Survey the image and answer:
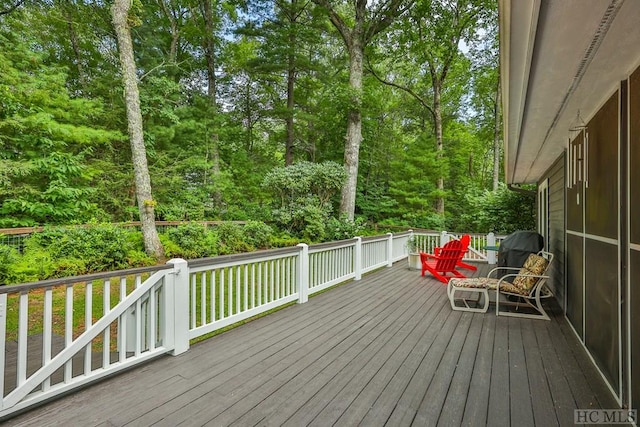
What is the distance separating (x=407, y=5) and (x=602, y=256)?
420 inches

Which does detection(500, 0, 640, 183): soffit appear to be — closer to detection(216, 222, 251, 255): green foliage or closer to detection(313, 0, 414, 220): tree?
detection(313, 0, 414, 220): tree

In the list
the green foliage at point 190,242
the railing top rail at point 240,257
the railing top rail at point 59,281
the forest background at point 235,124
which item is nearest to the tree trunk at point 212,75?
the forest background at point 235,124

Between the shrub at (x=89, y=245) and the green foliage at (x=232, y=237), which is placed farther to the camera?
the green foliage at (x=232, y=237)

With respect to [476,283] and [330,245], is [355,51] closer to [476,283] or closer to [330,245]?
[330,245]

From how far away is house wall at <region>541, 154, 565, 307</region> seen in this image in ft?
14.6

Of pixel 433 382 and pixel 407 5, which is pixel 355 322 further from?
pixel 407 5

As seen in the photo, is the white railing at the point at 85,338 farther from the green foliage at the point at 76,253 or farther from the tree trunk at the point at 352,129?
the tree trunk at the point at 352,129

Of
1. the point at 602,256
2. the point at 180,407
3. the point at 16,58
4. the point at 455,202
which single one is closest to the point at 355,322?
the point at 180,407

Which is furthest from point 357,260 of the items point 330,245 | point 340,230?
point 340,230

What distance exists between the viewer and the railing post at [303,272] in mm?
4555

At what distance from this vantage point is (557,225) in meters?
5.07

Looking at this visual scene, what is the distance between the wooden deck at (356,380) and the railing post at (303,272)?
0.73m

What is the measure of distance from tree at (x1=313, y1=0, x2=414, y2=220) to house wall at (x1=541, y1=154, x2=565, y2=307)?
514cm

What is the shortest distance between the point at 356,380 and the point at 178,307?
1744 millimetres
